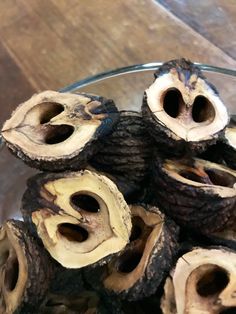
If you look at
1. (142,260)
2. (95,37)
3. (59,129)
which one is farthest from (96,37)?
(142,260)

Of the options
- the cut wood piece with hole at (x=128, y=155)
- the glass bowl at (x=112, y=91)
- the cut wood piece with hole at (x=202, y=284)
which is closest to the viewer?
the cut wood piece with hole at (x=202, y=284)

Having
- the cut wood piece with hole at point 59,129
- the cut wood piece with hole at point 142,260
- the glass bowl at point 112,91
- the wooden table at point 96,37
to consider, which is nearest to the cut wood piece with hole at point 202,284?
the cut wood piece with hole at point 142,260

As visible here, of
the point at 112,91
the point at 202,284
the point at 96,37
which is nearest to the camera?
the point at 202,284

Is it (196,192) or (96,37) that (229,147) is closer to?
(196,192)

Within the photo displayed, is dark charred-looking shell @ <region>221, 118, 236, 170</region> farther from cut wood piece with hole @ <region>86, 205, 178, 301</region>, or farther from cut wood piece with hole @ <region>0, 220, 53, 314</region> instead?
cut wood piece with hole @ <region>0, 220, 53, 314</region>

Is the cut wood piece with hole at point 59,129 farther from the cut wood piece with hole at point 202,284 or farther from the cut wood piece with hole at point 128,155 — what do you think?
the cut wood piece with hole at point 202,284

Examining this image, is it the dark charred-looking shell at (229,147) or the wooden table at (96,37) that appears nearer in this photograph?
the dark charred-looking shell at (229,147)

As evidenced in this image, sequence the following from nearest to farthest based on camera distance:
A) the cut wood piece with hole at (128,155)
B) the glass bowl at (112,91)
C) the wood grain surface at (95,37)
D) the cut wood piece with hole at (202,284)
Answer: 1. the cut wood piece with hole at (202,284)
2. the cut wood piece with hole at (128,155)
3. the glass bowl at (112,91)
4. the wood grain surface at (95,37)

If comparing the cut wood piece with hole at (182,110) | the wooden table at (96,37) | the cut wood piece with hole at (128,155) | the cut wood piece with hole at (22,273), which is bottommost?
the wooden table at (96,37)

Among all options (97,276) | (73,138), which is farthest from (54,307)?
(73,138)
